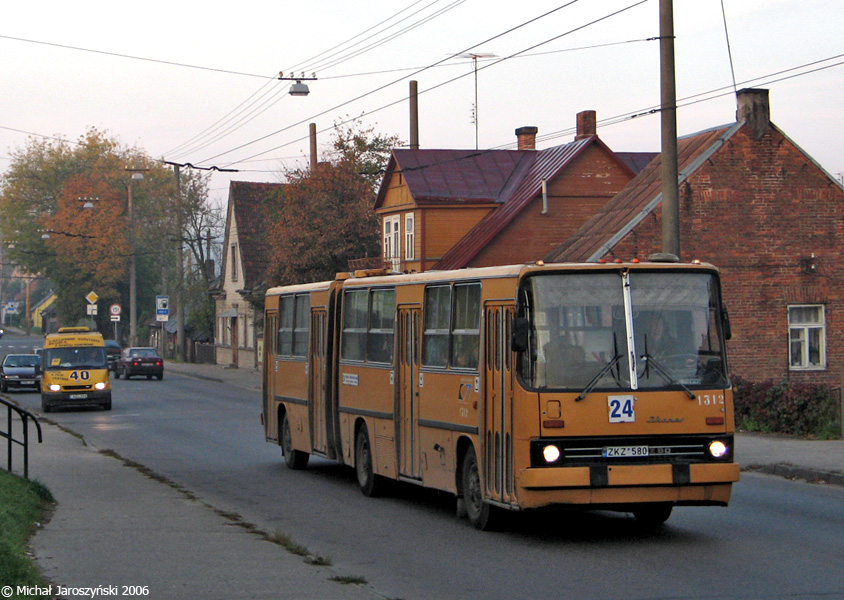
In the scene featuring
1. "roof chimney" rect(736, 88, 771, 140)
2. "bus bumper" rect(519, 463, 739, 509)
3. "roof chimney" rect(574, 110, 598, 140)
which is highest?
"roof chimney" rect(574, 110, 598, 140)

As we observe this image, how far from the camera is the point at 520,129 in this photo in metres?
56.4

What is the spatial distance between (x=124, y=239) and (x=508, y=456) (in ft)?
267

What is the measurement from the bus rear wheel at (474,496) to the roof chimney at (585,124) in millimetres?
38030

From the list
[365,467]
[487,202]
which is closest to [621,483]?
[365,467]

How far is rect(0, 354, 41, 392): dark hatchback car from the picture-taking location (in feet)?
152

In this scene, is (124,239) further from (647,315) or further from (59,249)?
(647,315)

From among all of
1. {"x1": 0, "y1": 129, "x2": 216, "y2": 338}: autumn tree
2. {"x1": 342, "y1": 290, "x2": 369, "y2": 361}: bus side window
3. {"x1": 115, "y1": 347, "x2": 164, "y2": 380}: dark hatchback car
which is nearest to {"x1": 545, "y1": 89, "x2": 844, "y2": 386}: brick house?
{"x1": 342, "y1": 290, "x2": 369, "y2": 361}: bus side window

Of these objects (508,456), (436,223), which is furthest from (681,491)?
(436,223)

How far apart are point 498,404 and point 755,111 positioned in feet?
80.3

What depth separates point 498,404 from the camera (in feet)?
38.0

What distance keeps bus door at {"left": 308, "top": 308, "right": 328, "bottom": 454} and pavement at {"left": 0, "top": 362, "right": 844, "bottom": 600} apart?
7.62 feet

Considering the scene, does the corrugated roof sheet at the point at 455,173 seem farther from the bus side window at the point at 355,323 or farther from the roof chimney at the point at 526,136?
the bus side window at the point at 355,323

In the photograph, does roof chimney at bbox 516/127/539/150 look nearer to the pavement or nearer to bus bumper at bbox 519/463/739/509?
the pavement

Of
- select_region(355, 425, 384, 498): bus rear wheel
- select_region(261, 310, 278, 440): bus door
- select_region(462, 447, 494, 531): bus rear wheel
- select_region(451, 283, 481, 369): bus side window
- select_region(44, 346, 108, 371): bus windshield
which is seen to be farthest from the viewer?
select_region(44, 346, 108, 371): bus windshield
